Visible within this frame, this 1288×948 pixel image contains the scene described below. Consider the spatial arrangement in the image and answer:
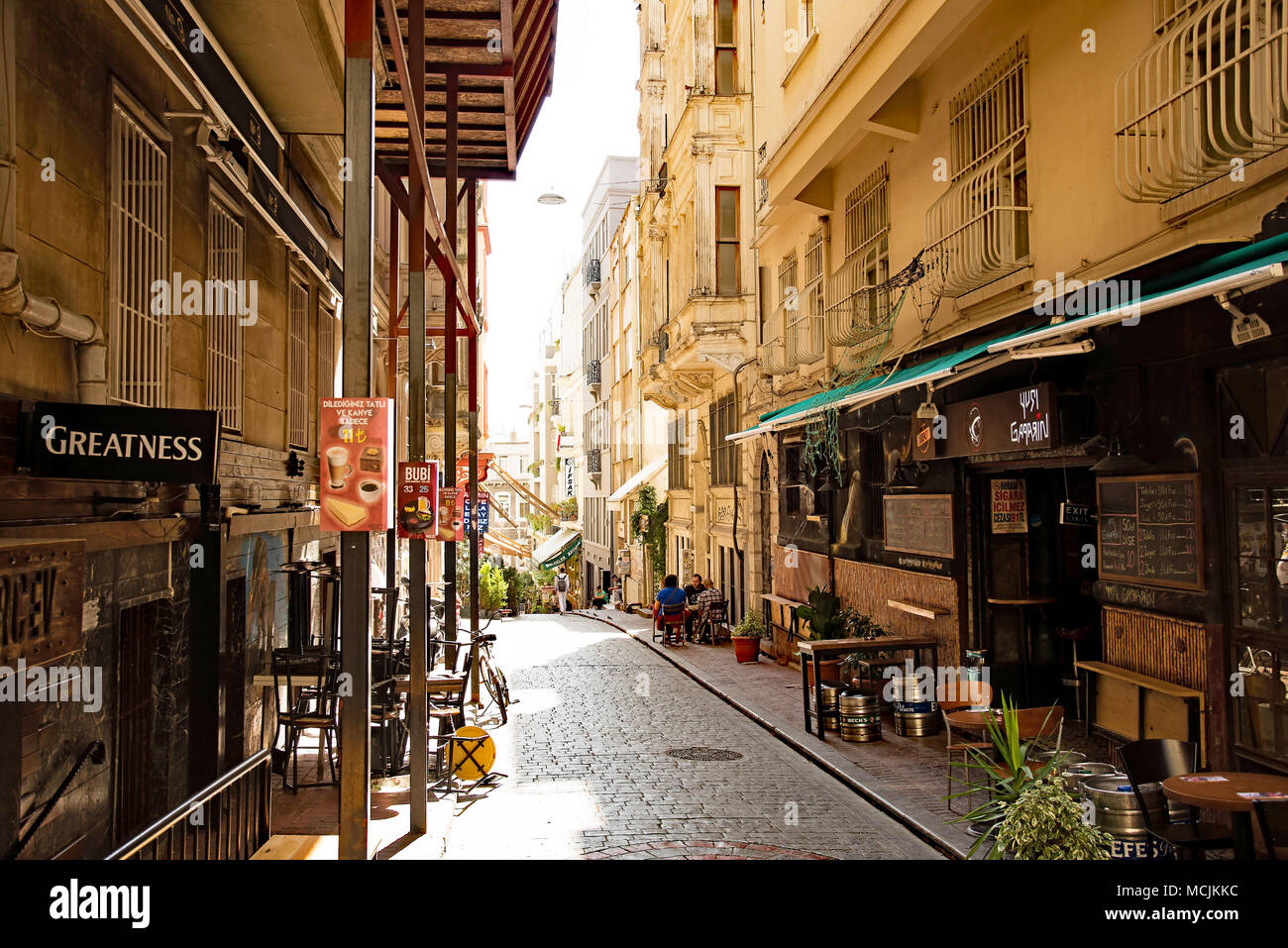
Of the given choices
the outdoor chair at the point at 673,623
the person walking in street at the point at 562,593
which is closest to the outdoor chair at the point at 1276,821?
the outdoor chair at the point at 673,623

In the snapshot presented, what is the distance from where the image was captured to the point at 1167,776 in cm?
675

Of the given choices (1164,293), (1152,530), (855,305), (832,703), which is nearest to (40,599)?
(1164,293)

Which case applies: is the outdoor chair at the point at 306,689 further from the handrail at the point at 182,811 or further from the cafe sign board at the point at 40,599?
the cafe sign board at the point at 40,599

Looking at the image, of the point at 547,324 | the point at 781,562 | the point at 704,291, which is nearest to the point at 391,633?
the point at 781,562

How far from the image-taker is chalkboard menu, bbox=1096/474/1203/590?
7839mm

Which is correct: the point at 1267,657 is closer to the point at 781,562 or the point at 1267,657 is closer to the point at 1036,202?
the point at 1036,202

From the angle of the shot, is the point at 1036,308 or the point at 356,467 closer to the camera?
the point at 356,467

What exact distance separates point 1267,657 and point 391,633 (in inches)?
334

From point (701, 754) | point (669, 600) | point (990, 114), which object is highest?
point (990, 114)

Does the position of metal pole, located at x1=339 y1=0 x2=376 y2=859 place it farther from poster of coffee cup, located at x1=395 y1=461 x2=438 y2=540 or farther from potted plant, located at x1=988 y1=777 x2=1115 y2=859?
potted plant, located at x1=988 y1=777 x2=1115 y2=859

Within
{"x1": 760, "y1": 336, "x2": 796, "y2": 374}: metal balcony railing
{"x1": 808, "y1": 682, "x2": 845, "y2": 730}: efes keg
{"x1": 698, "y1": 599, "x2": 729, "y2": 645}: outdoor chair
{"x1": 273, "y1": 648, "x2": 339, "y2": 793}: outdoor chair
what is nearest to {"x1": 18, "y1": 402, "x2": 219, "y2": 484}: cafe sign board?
{"x1": 273, "y1": 648, "x2": 339, "y2": 793}: outdoor chair

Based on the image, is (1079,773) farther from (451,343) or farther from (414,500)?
(451,343)

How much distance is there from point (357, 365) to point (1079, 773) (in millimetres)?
5904

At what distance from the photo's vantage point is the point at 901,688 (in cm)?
1209
